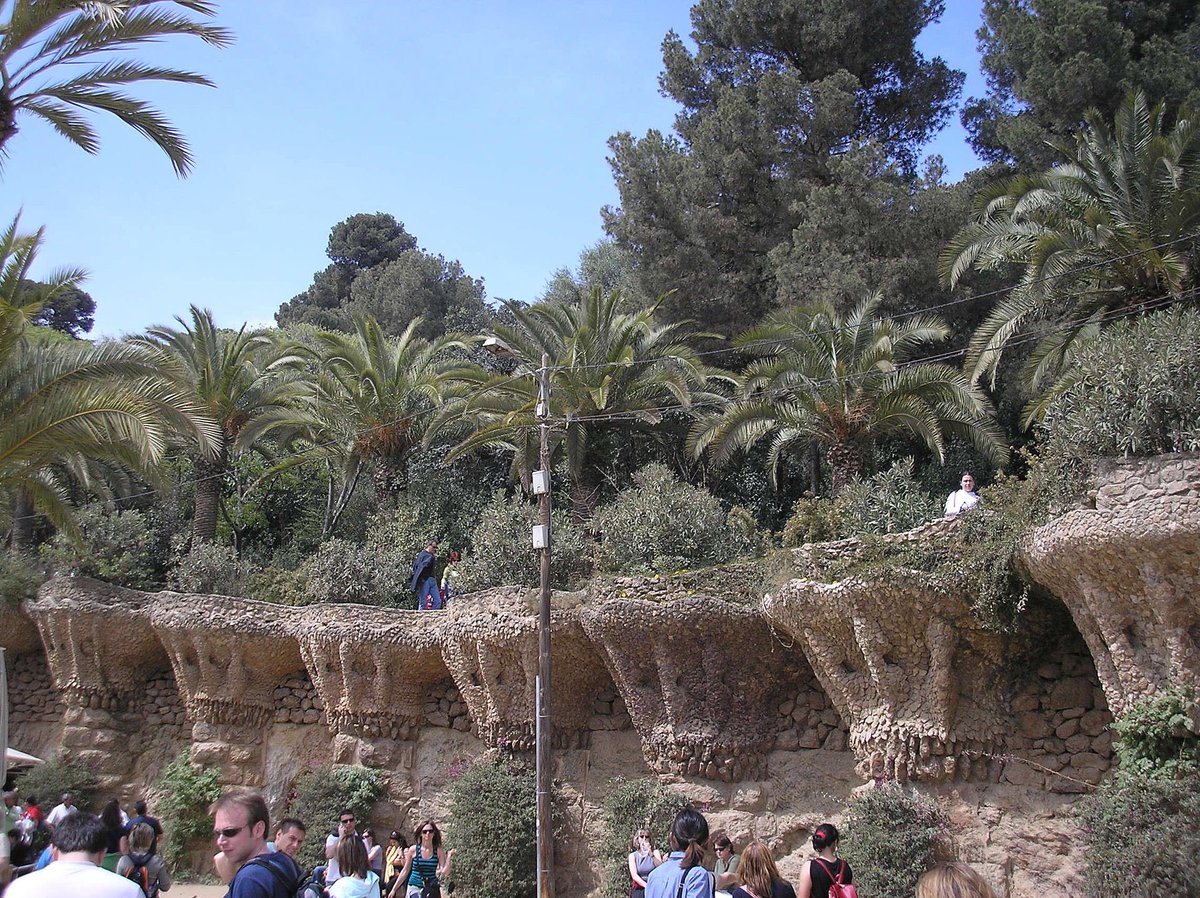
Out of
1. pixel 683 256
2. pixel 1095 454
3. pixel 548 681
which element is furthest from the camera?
pixel 683 256

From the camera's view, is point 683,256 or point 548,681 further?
point 683,256

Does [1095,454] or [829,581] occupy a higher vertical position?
[1095,454]

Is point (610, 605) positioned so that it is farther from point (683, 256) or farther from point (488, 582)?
point (683, 256)

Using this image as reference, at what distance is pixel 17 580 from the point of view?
21875 millimetres

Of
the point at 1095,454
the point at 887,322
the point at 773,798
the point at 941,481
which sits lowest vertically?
the point at 773,798

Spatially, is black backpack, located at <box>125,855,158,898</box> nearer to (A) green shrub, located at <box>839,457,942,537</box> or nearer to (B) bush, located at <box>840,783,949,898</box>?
(B) bush, located at <box>840,783,949,898</box>

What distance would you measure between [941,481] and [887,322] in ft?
13.3

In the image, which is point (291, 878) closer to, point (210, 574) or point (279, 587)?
point (279, 587)

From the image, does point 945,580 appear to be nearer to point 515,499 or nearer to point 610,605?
point 610,605

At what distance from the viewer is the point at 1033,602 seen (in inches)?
506

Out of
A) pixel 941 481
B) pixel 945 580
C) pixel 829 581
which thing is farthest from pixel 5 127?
pixel 941 481

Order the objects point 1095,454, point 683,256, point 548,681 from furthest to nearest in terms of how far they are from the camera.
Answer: point 683,256 → point 548,681 → point 1095,454

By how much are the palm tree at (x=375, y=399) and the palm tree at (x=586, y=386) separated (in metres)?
1.48

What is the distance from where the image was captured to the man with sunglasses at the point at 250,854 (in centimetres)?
448
